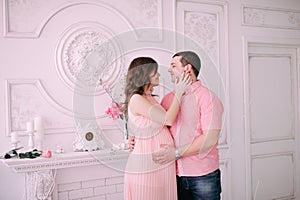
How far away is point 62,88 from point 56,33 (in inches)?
16.2

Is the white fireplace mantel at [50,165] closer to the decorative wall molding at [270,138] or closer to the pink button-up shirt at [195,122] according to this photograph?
the pink button-up shirt at [195,122]

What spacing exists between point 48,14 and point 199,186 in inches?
64.2

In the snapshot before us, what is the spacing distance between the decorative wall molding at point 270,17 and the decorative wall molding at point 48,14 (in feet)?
3.24

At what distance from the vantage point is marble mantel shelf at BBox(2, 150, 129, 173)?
2.19 m

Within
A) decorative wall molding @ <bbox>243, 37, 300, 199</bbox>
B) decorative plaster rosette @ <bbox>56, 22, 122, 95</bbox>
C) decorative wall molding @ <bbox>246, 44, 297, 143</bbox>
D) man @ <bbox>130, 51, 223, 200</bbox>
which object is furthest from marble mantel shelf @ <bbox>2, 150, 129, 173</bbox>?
decorative wall molding @ <bbox>246, 44, 297, 143</bbox>

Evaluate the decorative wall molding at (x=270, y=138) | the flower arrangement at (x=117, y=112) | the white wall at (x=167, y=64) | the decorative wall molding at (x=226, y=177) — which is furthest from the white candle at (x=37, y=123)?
the decorative wall molding at (x=270, y=138)

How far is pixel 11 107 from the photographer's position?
2393 millimetres

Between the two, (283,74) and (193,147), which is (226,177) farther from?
(193,147)

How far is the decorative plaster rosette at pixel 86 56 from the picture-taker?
255 cm

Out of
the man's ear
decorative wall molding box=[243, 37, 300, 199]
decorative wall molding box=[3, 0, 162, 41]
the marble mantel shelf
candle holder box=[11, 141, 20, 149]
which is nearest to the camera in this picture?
the man's ear

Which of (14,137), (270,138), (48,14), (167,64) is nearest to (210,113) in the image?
(167,64)

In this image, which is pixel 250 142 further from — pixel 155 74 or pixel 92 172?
pixel 155 74

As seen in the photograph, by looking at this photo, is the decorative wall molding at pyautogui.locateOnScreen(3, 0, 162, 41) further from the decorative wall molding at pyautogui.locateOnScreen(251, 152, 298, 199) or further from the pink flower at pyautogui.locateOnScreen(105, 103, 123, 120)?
the decorative wall molding at pyautogui.locateOnScreen(251, 152, 298, 199)

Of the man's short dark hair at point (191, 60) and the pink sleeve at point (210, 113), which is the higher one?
the man's short dark hair at point (191, 60)
